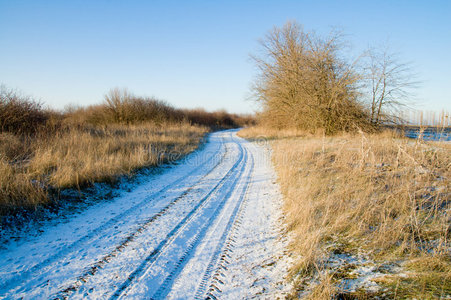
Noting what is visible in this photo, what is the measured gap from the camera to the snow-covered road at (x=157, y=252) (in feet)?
7.79

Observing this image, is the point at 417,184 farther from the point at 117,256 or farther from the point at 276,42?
the point at 276,42

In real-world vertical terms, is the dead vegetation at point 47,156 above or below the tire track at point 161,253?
above

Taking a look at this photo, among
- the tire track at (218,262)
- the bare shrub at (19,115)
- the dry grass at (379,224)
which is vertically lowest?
the tire track at (218,262)

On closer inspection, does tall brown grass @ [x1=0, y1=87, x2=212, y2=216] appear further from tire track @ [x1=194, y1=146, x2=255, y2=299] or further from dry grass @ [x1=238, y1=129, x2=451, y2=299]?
dry grass @ [x1=238, y1=129, x2=451, y2=299]

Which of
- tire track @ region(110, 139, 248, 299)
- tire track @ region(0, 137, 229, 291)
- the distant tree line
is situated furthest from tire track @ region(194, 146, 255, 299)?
the distant tree line

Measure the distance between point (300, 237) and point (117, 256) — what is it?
2.52 meters

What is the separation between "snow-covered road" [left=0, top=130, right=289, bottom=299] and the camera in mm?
2375

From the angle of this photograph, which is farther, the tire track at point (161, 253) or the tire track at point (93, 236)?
the tire track at point (93, 236)

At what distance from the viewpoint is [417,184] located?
399cm

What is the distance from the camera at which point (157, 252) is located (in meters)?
3.01

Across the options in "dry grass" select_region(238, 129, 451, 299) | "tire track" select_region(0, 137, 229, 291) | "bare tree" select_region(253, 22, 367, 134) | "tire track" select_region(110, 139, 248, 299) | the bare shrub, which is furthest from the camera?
"bare tree" select_region(253, 22, 367, 134)

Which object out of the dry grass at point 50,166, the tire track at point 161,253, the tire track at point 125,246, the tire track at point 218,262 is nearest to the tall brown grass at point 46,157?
the dry grass at point 50,166

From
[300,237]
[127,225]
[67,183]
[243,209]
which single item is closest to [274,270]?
[300,237]

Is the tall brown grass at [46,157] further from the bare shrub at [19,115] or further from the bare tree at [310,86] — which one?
the bare tree at [310,86]
